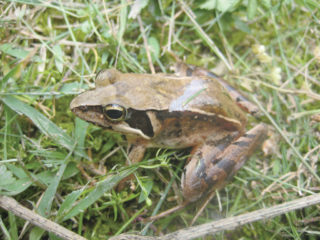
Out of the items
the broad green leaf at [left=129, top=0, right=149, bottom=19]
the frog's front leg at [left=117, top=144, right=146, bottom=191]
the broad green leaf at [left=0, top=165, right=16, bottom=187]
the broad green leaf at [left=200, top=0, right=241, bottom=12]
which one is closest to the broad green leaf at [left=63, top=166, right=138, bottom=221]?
the frog's front leg at [left=117, top=144, right=146, bottom=191]

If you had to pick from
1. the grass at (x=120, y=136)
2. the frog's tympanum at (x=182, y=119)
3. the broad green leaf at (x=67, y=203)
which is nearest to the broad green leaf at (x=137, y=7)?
the grass at (x=120, y=136)

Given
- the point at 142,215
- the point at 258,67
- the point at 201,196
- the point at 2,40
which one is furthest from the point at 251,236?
the point at 2,40

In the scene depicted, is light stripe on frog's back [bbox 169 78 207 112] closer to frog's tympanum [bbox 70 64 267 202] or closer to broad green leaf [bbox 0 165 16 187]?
frog's tympanum [bbox 70 64 267 202]

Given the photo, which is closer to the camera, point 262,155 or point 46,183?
point 46,183

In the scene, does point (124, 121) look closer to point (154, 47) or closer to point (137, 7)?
point (154, 47)

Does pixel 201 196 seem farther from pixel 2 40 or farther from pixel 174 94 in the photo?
pixel 2 40

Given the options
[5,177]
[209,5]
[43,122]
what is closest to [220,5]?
[209,5]
